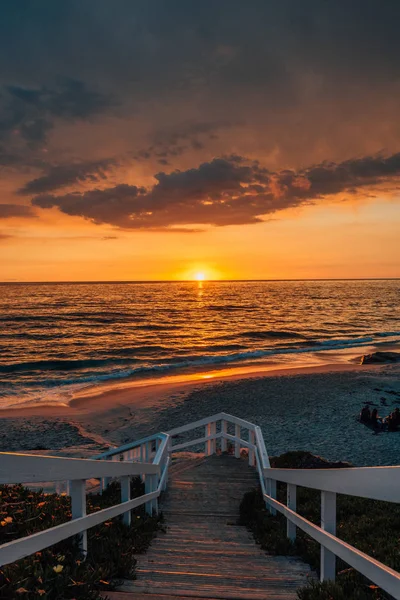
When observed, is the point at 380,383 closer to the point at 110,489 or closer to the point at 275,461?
the point at 275,461

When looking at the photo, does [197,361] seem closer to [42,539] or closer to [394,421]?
[394,421]

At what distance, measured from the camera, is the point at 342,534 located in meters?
5.57

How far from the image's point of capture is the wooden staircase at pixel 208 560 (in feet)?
12.6

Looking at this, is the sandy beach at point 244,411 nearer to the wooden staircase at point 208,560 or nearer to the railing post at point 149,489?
the wooden staircase at point 208,560

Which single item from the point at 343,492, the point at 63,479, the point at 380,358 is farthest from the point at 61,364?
the point at 343,492

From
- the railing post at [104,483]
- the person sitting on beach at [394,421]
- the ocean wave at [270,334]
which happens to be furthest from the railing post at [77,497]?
the ocean wave at [270,334]

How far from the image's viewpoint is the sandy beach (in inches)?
603

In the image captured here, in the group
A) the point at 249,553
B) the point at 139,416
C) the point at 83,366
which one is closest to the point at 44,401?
the point at 139,416

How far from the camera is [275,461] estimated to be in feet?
36.2

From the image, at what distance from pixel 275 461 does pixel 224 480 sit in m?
1.82

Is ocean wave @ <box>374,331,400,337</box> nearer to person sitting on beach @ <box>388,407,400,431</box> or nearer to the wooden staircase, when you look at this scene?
person sitting on beach @ <box>388,407,400,431</box>

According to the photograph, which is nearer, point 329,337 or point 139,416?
point 139,416

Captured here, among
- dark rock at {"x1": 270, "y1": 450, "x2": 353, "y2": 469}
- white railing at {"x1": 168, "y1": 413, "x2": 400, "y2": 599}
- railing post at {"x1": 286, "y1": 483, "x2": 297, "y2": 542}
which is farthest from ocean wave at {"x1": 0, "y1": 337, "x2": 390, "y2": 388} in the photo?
white railing at {"x1": 168, "y1": 413, "x2": 400, "y2": 599}

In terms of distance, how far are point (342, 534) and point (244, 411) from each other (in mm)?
14741
